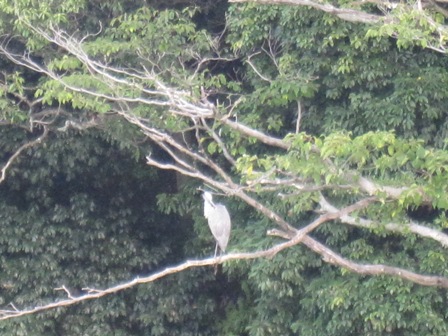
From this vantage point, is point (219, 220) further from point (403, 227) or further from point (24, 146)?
point (24, 146)

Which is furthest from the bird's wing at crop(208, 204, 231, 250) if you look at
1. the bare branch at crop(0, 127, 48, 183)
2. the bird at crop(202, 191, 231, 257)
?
the bare branch at crop(0, 127, 48, 183)

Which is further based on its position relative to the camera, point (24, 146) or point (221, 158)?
point (221, 158)

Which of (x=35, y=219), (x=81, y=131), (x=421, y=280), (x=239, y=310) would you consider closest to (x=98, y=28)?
(x=81, y=131)

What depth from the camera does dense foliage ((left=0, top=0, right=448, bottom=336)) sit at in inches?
276

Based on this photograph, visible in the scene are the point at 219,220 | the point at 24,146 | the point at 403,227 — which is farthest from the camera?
the point at 24,146

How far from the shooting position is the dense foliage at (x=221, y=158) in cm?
702

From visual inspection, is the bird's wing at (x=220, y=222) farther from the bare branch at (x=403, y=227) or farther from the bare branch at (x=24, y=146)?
the bare branch at (x=24, y=146)

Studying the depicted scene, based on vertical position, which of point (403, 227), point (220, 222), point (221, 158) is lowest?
point (221, 158)

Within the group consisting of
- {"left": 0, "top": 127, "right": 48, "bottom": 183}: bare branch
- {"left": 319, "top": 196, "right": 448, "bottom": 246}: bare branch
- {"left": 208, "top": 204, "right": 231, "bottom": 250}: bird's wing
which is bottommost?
{"left": 0, "top": 127, "right": 48, "bottom": 183}: bare branch

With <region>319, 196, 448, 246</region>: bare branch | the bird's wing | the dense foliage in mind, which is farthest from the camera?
the bird's wing

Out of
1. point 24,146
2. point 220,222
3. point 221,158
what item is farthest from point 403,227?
point 24,146

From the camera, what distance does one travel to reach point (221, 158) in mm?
9469

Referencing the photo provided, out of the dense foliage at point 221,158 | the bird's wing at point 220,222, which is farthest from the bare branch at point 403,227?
the bird's wing at point 220,222

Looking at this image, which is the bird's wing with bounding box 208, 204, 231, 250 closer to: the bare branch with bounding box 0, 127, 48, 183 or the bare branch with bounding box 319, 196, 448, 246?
the bare branch with bounding box 319, 196, 448, 246
